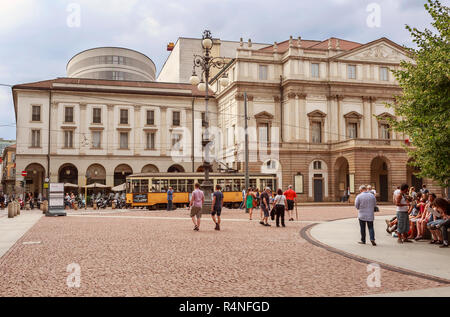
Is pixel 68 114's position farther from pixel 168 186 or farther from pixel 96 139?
pixel 168 186

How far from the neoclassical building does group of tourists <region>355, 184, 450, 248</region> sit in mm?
29032

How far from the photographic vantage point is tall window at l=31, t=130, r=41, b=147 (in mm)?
46781

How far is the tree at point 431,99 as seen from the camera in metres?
11.5

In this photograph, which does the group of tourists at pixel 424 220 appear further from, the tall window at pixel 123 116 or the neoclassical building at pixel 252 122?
the tall window at pixel 123 116

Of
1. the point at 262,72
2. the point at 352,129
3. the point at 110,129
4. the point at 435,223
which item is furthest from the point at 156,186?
the point at 352,129

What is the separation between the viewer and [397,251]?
1064cm

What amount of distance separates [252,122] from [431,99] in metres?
33.7

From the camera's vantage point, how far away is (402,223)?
12.4 m

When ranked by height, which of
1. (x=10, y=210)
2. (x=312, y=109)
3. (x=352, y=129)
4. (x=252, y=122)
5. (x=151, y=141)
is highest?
(x=312, y=109)

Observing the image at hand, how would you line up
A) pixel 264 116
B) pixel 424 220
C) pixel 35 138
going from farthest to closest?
1. pixel 35 138
2. pixel 264 116
3. pixel 424 220

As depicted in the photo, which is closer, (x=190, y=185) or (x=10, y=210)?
(x=10, y=210)

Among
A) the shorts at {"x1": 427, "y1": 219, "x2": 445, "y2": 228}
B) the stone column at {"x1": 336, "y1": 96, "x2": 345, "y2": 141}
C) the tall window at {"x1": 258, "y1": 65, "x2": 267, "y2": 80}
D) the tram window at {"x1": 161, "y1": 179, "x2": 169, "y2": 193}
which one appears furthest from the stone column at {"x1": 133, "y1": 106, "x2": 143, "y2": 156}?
the shorts at {"x1": 427, "y1": 219, "x2": 445, "y2": 228}

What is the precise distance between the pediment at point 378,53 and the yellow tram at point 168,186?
830 inches
